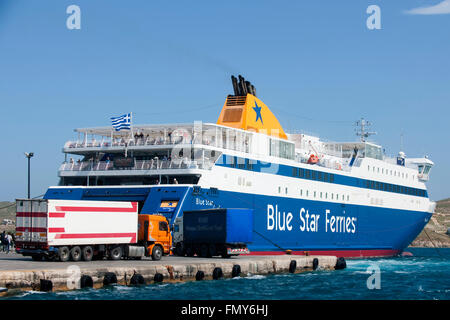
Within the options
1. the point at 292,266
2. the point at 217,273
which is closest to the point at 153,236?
the point at 217,273

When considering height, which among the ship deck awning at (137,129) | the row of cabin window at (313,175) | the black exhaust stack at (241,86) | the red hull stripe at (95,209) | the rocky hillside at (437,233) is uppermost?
the black exhaust stack at (241,86)

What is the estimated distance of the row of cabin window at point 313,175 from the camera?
2028 inches

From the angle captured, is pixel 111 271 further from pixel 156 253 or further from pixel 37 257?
pixel 156 253

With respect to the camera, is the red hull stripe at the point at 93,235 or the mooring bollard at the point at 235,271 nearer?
the red hull stripe at the point at 93,235

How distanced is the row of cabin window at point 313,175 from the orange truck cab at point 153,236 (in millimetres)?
16925

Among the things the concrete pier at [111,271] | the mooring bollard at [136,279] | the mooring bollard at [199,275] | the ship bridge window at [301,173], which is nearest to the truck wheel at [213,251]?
the concrete pier at [111,271]

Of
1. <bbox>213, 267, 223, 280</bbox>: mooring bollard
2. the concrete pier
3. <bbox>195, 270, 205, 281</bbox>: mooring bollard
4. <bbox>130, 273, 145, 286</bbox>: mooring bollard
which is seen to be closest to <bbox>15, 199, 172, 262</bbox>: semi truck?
the concrete pier

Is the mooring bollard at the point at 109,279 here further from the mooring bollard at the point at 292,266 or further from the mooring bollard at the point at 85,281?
the mooring bollard at the point at 292,266

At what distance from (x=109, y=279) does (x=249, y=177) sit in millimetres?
20463

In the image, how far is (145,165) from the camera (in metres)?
44.8

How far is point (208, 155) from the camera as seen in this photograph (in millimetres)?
44312

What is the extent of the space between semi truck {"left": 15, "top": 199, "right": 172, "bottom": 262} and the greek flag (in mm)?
10173

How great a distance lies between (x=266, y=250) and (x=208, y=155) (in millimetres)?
7954

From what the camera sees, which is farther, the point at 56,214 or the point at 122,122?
the point at 122,122
